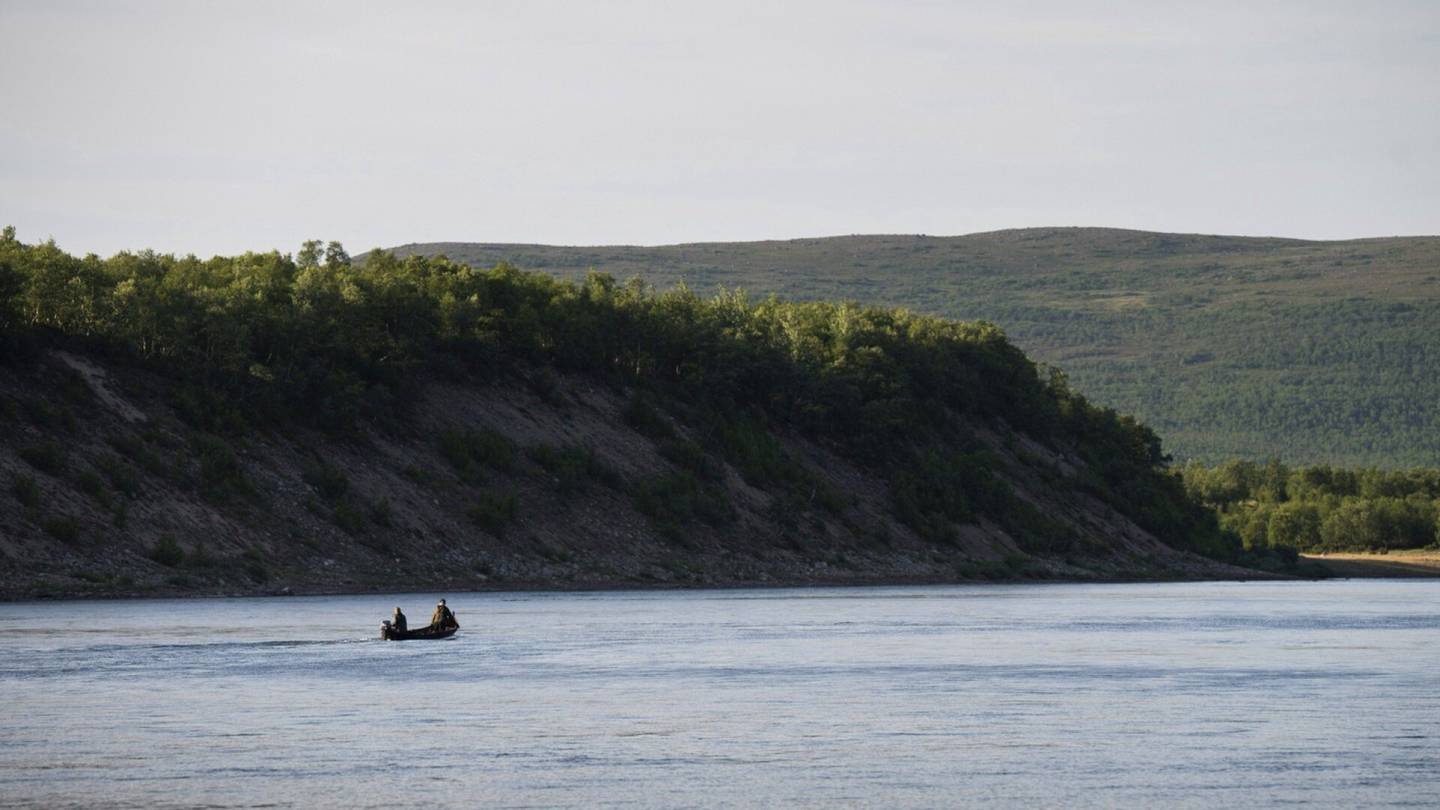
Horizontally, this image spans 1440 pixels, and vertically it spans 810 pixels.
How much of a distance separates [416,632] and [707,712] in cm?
2615

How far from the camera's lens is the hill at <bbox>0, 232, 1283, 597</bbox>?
331 ft

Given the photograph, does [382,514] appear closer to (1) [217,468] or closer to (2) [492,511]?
(2) [492,511]

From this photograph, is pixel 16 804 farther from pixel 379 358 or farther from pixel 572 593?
pixel 379 358

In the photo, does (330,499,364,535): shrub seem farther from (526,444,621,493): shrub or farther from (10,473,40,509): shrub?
(10,473,40,509): shrub

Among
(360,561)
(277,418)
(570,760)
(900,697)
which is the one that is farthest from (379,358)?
(570,760)

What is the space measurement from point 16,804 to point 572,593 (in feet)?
252

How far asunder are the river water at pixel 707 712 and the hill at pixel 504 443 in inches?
738

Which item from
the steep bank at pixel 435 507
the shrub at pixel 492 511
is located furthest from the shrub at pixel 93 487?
the shrub at pixel 492 511

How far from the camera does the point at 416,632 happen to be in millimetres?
71125

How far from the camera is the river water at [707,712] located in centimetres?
3575

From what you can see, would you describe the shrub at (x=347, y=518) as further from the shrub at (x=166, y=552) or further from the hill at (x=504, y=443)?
the shrub at (x=166, y=552)

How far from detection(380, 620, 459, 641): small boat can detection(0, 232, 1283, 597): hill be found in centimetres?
2428

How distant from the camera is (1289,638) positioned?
2931 inches

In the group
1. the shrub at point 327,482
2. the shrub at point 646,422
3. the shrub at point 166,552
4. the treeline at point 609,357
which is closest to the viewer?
the shrub at point 166,552
